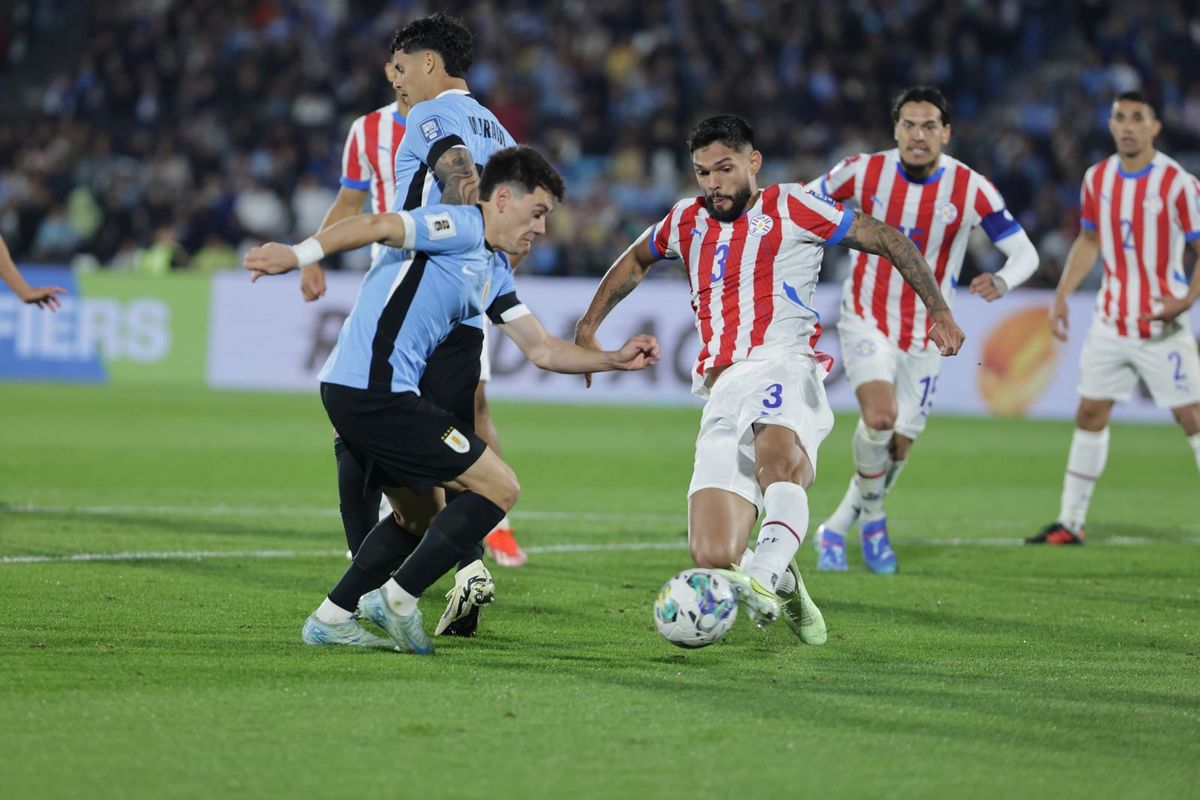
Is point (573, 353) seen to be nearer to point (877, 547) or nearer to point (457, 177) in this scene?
point (457, 177)

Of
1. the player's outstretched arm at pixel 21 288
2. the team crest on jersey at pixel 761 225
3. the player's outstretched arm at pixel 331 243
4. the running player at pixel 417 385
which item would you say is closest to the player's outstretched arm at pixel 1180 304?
the team crest on jersey at pixel 761 225

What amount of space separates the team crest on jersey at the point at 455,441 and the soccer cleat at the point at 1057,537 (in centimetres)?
492

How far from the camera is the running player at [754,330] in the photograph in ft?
19.6

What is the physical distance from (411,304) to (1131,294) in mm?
5576

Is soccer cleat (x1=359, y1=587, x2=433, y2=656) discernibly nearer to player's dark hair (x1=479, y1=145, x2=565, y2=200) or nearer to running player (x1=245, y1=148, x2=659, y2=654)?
running player (x1=245, y1=148, x2=659, y2=654)

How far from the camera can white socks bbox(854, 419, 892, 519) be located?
8344 mm

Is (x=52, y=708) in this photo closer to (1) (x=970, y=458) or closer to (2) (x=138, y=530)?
(2) (x=138, y=530)

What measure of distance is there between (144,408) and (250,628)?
10.9m

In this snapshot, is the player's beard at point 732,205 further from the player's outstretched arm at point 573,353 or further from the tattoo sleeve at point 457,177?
the tattoo sleeve at point 457,177

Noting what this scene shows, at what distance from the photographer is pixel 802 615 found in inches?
237

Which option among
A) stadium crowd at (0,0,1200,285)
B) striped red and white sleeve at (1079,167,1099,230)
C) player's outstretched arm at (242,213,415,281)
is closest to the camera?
player's outstretched arm at (242,213,415,281)

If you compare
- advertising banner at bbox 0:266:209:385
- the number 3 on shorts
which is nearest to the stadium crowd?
advertising banner at bbox 0:266:209:385

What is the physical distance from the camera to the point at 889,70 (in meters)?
23.4

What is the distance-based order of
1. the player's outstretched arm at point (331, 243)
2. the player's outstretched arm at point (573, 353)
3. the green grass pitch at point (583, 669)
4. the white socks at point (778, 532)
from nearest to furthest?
the green grass pitch at point (583, 669), the player's outstretched arm at point (331, 243), the player's outstretched arm at point (573, 353), the white socks at point (778, 532)
